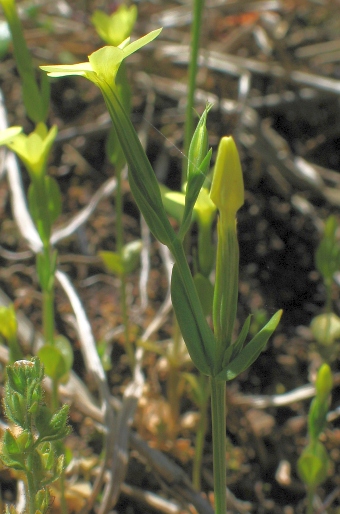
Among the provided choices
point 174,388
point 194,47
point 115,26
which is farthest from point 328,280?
point 115,26

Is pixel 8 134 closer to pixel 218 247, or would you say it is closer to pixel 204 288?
pixel 218 247

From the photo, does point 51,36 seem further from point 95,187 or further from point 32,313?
point 32,313

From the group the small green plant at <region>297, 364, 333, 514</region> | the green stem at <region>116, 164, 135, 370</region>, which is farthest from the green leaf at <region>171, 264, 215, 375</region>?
the green stem at <region>116, 164, 135, 370</region>

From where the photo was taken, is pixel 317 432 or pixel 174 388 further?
pixel 174 388

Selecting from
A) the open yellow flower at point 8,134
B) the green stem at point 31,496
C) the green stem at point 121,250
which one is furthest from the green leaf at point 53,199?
the green stem at point 31,496

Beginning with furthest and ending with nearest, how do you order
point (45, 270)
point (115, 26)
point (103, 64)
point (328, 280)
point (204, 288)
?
point (328, 280)
point (115, 26)
point (45, 270)
point (204, 288)
point (103, 64)

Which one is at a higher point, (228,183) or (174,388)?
(228,183)

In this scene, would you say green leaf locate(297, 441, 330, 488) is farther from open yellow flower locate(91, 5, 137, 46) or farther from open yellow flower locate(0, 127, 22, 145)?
open yellow flower locate(91, 5, 137, 46)
